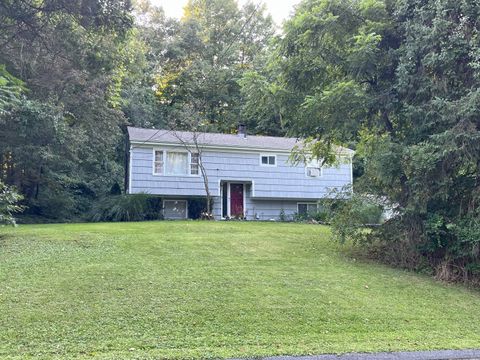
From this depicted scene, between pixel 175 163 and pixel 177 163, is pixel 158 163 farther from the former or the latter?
pixel 177 163

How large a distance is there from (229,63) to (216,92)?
473cm

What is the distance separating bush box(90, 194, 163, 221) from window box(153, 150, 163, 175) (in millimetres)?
1416

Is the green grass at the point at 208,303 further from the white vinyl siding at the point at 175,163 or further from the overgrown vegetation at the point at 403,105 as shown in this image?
the white vinyl siding at the point at 175,163

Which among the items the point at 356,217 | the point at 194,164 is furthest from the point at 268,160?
the point at 356,217

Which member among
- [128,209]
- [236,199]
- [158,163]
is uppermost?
[158,163]

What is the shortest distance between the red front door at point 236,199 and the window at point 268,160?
167 cm

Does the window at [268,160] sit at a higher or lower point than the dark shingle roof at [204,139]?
lower

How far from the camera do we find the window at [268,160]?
71.2 feet

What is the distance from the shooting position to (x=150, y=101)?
2947cm

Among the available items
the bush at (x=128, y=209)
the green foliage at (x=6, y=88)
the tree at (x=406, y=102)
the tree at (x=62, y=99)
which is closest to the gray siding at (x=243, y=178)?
the bush at (x=128, y=209)

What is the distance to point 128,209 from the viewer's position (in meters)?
17.9

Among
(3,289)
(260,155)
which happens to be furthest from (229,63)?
(3,289)

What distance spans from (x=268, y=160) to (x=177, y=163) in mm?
4695

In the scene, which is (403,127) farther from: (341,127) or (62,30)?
(62,30)
